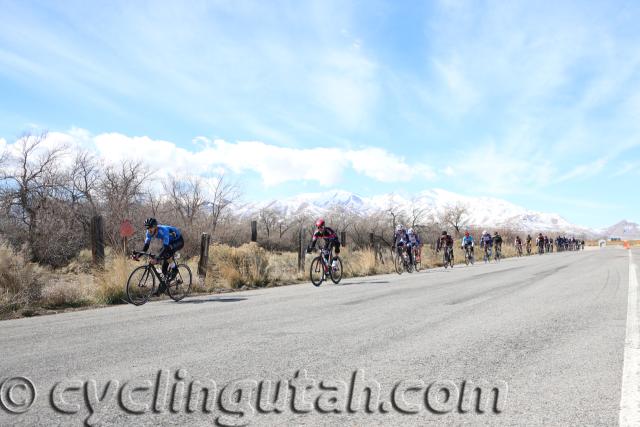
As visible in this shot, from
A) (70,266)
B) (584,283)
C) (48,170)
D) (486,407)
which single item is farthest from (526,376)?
(48,170)

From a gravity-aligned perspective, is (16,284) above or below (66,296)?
above

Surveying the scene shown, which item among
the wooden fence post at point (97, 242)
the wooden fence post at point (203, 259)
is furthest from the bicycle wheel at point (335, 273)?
the wooden fence post at point (97, 242)

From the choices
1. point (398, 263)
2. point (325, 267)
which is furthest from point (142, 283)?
point (398, 263)

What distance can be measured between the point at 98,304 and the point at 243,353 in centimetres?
651

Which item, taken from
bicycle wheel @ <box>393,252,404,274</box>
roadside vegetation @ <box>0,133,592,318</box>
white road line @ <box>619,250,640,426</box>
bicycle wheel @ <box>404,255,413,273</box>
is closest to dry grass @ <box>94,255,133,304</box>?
roadside vegetation @ <box>0,133,592,318</box>

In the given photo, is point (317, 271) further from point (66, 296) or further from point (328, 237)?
point (66, 296)

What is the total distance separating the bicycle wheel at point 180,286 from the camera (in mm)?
10609

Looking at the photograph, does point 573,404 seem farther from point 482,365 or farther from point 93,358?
point 93,358

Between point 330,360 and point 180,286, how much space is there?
815cm

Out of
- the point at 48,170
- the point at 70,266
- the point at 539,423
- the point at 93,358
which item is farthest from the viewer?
the point at 48,170

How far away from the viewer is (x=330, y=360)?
14.6 ft

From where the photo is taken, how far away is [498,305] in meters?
8.48

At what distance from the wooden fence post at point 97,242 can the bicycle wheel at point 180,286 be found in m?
2.54

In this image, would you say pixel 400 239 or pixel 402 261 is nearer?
pixel 400 239
